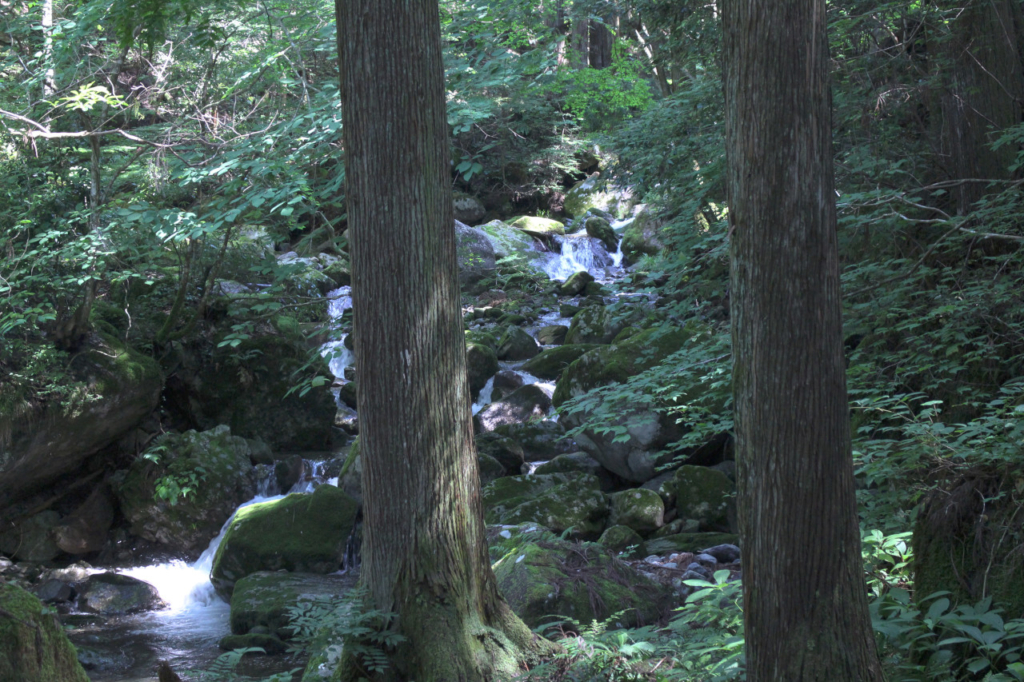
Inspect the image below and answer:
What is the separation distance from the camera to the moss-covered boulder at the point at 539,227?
18.1m

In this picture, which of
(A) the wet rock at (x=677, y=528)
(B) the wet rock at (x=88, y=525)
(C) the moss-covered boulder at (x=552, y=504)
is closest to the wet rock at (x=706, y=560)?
(A) the wet rock at (x=677, y=528)

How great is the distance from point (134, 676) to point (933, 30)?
8567mm

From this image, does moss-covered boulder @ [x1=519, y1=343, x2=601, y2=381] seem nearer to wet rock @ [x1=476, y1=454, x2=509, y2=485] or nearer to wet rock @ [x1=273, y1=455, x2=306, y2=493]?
wet rock @ [x1=476, y1=454, x2=509, y2=485]

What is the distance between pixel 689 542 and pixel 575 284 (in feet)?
30.2

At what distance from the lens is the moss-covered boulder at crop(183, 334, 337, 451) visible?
1112 centimetres

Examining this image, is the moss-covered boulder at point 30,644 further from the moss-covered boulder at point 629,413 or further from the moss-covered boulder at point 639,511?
the moss-covered boulder at point 629,413

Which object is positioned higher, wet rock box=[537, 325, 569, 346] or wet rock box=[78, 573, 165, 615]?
wet rock box=[537, 325, 569, 346]

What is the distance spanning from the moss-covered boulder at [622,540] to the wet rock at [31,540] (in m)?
6.89

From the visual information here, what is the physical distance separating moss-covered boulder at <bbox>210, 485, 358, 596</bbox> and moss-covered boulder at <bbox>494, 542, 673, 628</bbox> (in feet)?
11.3

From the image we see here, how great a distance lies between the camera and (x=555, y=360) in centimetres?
1196

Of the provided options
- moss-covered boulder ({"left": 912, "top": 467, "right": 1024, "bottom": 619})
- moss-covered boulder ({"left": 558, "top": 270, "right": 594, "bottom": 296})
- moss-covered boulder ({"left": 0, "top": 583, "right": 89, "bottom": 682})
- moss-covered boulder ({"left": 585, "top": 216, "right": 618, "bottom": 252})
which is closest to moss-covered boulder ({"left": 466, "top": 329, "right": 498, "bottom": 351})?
moss-covered boulder ({"left": 558, "top": 270, "right": 594, "bottom": 296})

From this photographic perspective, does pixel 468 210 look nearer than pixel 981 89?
No

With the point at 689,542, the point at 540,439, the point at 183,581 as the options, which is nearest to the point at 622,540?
the point at 689,542

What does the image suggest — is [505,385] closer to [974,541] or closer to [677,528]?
[677,528]
